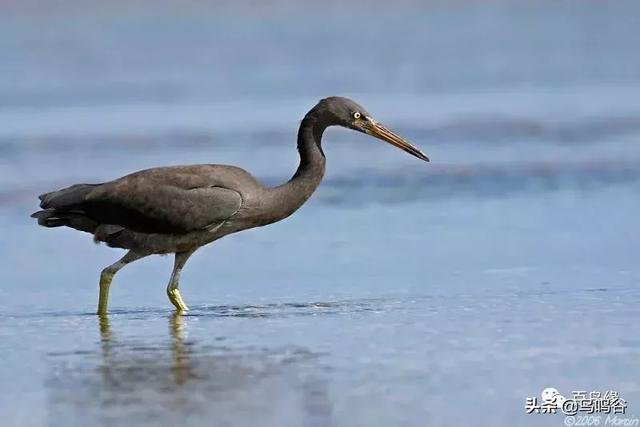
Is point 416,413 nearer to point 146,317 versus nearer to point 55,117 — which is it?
point 146,317

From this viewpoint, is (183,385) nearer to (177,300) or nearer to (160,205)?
(177,300)

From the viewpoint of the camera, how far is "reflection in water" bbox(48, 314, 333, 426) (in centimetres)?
831

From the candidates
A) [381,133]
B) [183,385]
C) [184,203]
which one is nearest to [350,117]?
[381,133]

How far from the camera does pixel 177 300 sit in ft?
37.8

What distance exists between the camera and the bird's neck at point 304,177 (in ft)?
38.4

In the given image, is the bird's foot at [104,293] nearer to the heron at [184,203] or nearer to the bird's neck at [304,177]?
the heron at [184,203]

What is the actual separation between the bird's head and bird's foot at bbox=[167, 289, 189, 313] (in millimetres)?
1594

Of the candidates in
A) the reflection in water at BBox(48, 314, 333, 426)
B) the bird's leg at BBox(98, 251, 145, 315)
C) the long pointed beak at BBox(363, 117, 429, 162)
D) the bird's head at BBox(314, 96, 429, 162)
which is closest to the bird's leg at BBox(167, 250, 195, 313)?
the bird's leg at BBox(98, 251, 145, 315)

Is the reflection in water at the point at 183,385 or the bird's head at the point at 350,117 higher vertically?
the bird's head at the point at 350,117

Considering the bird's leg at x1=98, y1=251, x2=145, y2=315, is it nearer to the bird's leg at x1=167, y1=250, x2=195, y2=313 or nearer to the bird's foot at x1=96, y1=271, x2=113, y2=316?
the bird's foot at x1=96, y1=271, x2=113, y2=316

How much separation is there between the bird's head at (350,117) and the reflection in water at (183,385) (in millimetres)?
2216

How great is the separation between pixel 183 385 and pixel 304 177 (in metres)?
3.09

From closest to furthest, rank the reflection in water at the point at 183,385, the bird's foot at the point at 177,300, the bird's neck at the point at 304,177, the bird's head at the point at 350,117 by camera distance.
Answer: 1. the reflection in water at the point at 183,385
2. the bird's foot at the point at 177,300
3. the bird's neck at the point at 304,177
4. the bird's head at the point at 350,117

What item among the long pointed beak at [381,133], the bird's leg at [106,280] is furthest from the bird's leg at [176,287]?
the long pointed beak at [381,133]
